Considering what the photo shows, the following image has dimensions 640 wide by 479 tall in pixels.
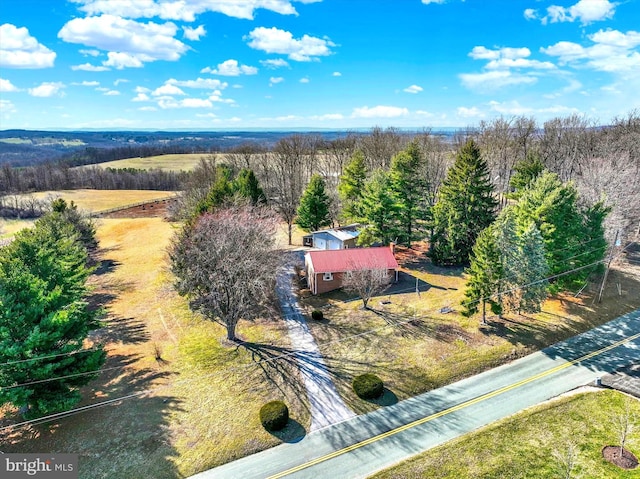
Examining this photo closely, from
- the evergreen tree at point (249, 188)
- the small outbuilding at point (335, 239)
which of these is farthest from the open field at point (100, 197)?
the small outbuilding at point (335, 239)

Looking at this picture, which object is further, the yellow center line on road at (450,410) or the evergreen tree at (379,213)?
the evergreen tree at (379,213)

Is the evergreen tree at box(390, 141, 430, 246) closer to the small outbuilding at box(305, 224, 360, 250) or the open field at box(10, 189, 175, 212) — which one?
the small outbuilding at box(305, 224, 360, 250)

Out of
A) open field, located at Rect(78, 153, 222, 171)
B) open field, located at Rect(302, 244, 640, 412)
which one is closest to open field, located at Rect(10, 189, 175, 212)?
open field, located at Rect(78, 153, 222, 171)

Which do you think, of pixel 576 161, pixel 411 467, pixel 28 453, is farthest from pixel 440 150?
pixel 28 453

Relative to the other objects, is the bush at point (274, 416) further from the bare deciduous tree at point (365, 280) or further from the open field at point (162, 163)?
the open field at point (162, 163)

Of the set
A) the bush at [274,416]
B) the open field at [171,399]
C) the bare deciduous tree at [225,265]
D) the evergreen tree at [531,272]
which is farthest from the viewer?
the evergreen tree at [531,272]

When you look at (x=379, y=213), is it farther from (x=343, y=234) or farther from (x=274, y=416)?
(x=274, y=416)

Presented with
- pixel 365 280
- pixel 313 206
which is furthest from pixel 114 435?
pixel 313 206
